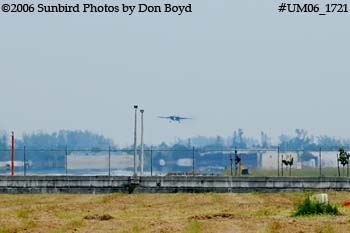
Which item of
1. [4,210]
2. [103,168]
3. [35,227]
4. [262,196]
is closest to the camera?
[35,227]

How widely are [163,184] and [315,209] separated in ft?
54.9

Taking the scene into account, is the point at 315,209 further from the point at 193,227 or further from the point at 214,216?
the point at 193,227

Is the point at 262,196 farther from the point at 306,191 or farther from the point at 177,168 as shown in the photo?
the point at 177,168

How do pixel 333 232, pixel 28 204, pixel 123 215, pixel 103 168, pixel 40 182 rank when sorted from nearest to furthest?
1. pixel 333 232
2. pixel 123 215
3. pixel 28 204
4. pixel 40 182
5. pixel 103 168

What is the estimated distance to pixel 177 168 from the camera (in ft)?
412

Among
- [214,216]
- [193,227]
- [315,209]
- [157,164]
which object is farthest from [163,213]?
[157,164]

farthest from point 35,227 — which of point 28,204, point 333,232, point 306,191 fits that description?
point 306,191

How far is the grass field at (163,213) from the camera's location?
29469 millimetres

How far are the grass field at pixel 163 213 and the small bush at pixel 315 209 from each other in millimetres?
Answer: 468

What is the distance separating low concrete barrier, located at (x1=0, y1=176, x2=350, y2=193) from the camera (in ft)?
162

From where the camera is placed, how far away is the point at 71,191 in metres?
49.8

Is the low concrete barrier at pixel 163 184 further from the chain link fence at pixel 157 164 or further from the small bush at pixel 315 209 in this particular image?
the chain link fence at pixel 157 164

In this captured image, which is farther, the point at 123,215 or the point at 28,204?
the point at 28,204

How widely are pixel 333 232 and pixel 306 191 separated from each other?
72.7ft
